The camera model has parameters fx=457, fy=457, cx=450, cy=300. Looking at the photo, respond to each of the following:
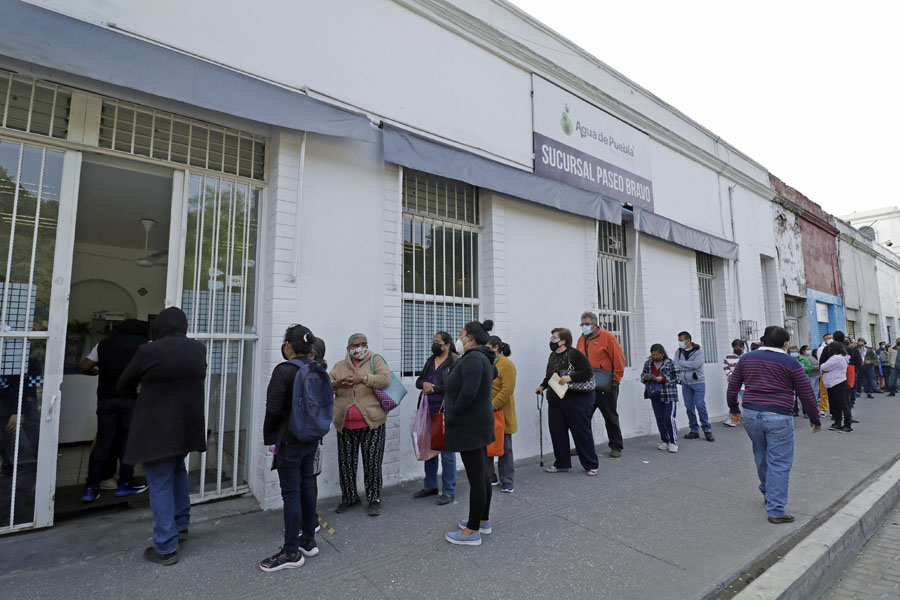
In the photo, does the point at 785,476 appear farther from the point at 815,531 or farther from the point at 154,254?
the point at 154,254

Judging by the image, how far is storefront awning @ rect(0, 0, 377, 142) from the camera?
3.32 meters

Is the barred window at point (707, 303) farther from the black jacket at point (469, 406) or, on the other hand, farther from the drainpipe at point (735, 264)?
the black jacket at point (469, 406)

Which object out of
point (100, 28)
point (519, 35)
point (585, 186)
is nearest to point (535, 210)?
point (585, 186)

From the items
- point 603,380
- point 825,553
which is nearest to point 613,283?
point 603,380

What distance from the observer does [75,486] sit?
4.77 m

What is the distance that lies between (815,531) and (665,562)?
Result: 1.59 m

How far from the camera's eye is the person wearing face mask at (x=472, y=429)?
3.51 metres

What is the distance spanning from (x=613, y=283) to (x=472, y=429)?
5.54 metres

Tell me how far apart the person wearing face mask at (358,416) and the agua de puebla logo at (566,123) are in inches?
206

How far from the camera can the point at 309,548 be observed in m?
3.32

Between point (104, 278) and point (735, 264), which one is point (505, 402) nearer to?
point (104, 278)

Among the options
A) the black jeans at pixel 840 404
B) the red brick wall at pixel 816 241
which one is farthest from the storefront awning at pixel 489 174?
the red brick wall at pixel 816 241

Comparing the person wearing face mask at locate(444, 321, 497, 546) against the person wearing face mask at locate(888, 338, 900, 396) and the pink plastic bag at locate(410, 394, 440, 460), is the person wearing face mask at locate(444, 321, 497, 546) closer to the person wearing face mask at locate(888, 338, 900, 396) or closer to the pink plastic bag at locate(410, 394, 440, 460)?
Answer: the pink plastic bag at locate(410, 394, 440, 460)

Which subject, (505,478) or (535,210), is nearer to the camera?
(505,478)
